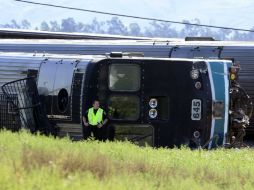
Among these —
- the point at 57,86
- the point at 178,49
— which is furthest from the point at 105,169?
the point at 178,49

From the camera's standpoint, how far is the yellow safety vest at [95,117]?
1506 cm

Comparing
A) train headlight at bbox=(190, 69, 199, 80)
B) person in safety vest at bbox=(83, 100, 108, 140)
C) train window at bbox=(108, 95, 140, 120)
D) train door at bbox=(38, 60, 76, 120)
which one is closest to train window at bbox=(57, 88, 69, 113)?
train door at bbox=(38, 60, 76, 120)

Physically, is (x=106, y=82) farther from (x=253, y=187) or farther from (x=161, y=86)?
(x=253, y=187)

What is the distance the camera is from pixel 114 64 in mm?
15469

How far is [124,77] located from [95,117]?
1214mm

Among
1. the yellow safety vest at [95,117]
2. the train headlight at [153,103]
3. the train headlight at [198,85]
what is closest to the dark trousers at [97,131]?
the yellow safety vest at [95,117]

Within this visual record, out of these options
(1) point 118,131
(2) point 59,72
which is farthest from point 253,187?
(2) point 59,72

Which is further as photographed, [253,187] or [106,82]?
[106,82]

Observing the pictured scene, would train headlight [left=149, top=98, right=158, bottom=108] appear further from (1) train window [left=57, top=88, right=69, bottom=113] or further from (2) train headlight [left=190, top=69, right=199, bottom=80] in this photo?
(1) train window [left=57, top=88, right=69, bottom=113]

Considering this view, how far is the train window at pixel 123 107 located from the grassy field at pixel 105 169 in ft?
16.4

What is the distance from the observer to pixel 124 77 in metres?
15.5

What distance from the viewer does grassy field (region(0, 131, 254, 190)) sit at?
643 centimetres

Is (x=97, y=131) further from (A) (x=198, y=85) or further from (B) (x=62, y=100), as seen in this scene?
(A) (x=198, y=85)

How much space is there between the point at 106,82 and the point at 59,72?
1.45 m
